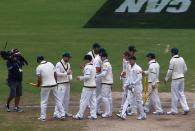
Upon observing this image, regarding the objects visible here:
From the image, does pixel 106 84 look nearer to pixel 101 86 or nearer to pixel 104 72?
pixel 101 86

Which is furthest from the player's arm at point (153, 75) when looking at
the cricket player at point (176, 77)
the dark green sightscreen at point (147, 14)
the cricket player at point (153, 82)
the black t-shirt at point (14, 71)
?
the dark green sightscreen at point (147, 14)

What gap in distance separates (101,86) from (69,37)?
17.6 metres

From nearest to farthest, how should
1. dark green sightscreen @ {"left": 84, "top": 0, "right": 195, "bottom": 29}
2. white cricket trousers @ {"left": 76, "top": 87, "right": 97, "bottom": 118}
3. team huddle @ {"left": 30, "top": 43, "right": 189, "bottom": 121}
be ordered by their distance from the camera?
team huddle @ {"left": 30, "top": 43, "right": 189, "bottom": 121}, white cricket trousers @ {"left": 76, "top": 87, "right": 97, "bottom": 118}, dark green sightscreen @ {"left": 84, "top": 0, "right": 195, "bottom": 29}

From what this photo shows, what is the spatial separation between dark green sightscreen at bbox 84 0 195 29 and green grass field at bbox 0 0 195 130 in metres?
0.66

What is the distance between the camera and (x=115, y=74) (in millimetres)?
26156

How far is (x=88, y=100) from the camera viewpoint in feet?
59.3

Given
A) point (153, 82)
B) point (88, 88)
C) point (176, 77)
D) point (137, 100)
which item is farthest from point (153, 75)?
point (88, 88)

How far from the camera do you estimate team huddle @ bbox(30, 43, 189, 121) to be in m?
17.9

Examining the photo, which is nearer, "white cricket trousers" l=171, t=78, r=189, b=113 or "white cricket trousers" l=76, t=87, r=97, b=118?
"white cricket trousers" l=76, t=87, r=97, b=118

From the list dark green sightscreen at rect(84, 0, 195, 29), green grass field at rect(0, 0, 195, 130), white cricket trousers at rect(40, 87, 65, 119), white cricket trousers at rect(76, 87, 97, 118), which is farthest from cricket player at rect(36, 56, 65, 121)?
dark green sightscreen at rect(84, 0, 195, 29)

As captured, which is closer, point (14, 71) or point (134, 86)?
point (134, 86)

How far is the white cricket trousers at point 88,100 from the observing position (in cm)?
1802

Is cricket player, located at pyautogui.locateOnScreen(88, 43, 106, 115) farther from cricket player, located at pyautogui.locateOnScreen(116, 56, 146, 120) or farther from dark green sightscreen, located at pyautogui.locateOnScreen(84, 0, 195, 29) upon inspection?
dark green sightscreen, located at pyautogui.locateOnScreen(84, 0, 195, 29)

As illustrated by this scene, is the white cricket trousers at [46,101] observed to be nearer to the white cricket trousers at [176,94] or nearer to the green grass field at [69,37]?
the white cricket trousers at [176,94]
